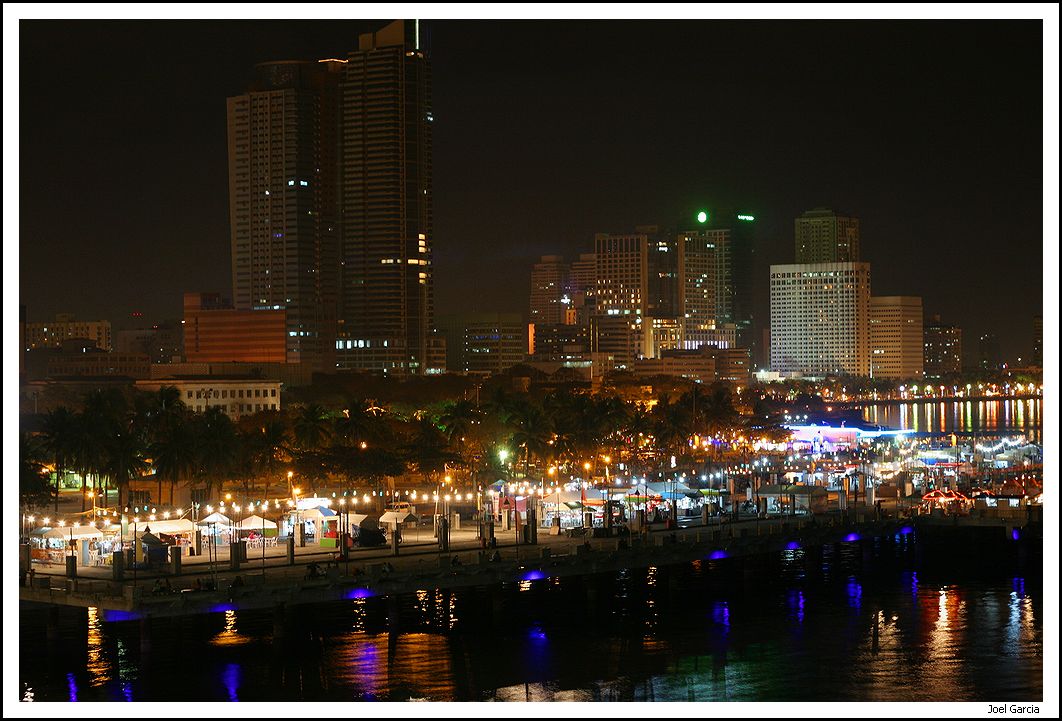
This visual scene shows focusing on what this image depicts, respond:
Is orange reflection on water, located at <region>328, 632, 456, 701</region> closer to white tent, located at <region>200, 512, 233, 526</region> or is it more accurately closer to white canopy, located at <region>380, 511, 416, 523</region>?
white canopy, located at <region>380, 511, 416, 523</region>

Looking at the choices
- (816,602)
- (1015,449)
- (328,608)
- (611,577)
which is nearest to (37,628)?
(328,608)

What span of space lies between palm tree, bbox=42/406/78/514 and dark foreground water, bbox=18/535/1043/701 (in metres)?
20.7

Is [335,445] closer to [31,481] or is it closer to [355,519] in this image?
[31,481]

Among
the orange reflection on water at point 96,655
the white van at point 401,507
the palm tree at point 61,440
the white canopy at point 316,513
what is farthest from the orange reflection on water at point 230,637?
the palm tree at point 61,440

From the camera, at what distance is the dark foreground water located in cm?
3453

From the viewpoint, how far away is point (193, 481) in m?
66.8

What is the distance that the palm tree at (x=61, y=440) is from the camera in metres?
62.6

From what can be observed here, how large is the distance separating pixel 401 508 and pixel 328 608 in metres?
18.8

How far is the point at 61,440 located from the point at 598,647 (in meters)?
31.7

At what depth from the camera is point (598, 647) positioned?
4044cm

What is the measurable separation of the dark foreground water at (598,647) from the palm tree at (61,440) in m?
20.7

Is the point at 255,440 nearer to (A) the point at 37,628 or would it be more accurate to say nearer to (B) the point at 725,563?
(B) the point at 725,563

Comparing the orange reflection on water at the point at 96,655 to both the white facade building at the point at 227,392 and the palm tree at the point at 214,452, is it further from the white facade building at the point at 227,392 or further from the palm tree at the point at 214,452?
the white facade building at the point at 227,392

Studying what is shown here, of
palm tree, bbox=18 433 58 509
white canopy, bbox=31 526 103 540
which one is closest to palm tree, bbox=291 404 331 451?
palm tree, bbox=18 433 58 509
